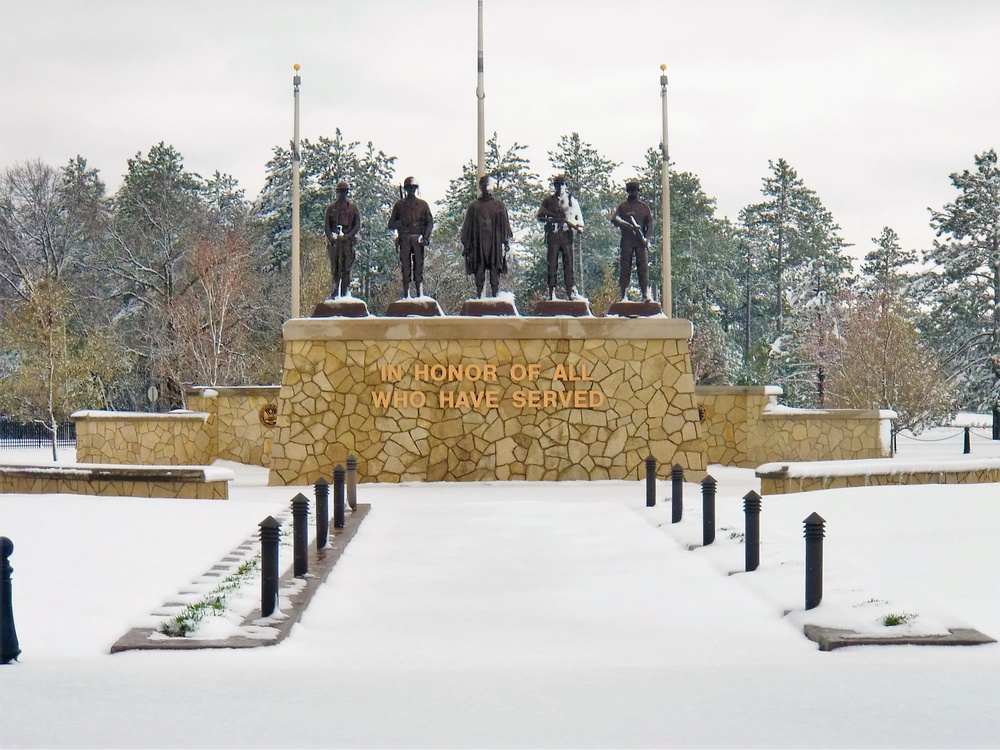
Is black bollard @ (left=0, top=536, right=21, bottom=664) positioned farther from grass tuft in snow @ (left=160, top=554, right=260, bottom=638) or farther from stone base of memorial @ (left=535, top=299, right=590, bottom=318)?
stone base of memorial @ (left=535, top=299, right=590, bottom=318)

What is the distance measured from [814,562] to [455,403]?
12.0 m

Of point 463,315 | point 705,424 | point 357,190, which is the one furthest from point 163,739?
point 357,190

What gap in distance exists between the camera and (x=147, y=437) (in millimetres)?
26609

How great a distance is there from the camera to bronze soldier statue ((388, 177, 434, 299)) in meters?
21.0

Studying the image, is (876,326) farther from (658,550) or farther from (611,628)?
(611,628)

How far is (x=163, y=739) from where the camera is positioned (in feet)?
19.0

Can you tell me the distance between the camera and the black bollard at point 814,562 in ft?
29.3

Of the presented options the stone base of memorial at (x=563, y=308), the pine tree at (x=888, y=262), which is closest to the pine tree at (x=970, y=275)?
the pine tree at (x=888, y=262)

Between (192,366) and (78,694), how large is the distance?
3786 cm

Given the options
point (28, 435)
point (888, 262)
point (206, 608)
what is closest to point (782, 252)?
point (888, 262)

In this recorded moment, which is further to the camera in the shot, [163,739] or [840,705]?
[840,705]

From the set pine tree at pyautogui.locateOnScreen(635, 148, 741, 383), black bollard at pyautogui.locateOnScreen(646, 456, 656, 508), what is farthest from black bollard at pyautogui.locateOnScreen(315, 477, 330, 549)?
pine tree at pyautogui.locateOnScreen(635, 148, 741, 383)

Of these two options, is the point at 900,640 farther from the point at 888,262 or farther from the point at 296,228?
the point at 888,262

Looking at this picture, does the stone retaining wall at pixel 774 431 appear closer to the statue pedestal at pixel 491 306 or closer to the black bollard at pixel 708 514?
the statue pedestal at pixel 491 306
